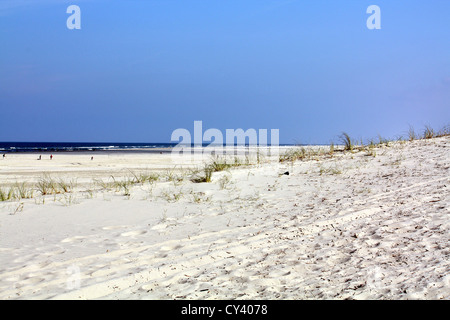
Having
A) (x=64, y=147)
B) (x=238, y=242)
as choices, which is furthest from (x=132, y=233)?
(x=64, y=147)

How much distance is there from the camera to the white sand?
3.29 m

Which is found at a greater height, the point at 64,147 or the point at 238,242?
the point at 64,147

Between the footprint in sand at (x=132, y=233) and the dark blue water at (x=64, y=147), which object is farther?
the dark blue water at (x=64, y=147)

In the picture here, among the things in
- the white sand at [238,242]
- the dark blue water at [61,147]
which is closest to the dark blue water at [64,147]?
the dark blue water at [61,147]

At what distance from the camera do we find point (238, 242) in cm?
447

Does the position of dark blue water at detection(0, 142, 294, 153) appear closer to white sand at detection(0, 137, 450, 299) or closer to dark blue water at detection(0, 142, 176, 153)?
dark blue water at detection(0, 142, 176, 153)

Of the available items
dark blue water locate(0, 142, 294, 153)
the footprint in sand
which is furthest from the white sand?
dark blue water locate(0, 142, 294, 153)

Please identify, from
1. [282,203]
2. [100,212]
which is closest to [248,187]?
[282,203]

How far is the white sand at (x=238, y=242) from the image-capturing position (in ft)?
10.8

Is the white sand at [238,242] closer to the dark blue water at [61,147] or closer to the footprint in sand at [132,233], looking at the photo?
the footprint in sand at [132,233]

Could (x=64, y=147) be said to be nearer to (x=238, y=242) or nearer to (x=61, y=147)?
(x=61, y=147)

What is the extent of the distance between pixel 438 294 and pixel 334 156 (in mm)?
8681

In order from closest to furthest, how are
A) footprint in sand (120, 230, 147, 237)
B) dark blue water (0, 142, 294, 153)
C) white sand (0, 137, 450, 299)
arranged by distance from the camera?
white sand (0, 137, 450, 299) → footprint in sand (120, 230, 147, 237) → dark blue water (0, 142, 294, 153)
